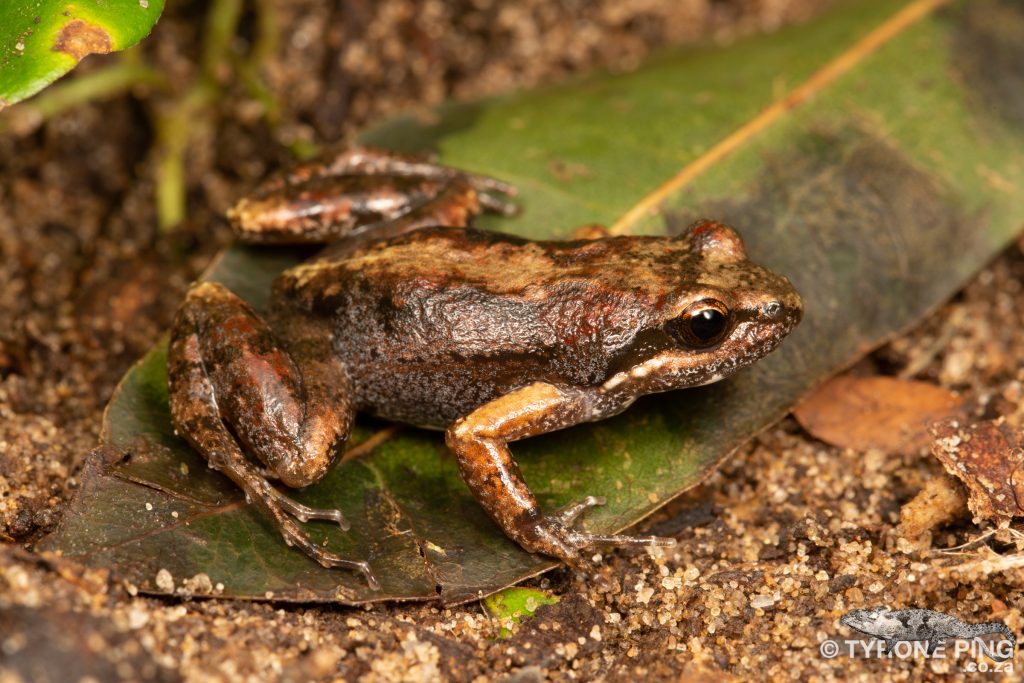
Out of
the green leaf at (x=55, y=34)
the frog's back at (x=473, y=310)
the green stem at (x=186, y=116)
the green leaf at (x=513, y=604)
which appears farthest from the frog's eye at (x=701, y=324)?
the green stem at (x=186, y=116)

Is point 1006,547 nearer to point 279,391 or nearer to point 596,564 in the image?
point 596,564

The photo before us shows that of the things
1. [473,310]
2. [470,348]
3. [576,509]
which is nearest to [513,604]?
[576,509]

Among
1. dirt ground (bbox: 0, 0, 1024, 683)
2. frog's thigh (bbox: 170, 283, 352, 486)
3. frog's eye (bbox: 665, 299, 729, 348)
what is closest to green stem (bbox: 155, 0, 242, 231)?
dirt ground (bbox: 0, 0, 1024, 683)

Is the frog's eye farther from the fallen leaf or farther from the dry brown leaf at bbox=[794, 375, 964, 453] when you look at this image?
the fallen leaf

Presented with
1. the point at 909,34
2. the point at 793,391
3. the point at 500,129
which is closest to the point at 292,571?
the point at 793,391

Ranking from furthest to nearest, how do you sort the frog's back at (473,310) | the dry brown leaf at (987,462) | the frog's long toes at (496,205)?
the frog's long toes at (496,205) → the frog's back at (473,310) → the dry brown leaf at (987,462)

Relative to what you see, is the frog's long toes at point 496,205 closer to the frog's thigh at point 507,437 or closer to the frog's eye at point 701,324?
the frog's thigh at point 507,437

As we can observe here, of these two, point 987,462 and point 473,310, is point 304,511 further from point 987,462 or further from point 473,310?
point 987,462
